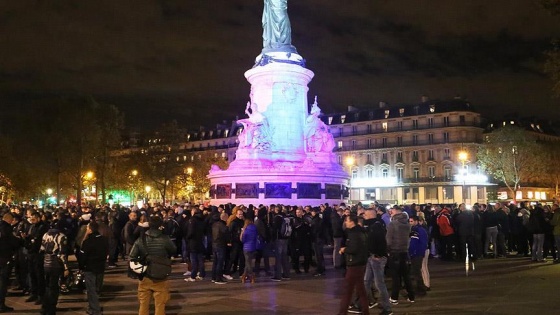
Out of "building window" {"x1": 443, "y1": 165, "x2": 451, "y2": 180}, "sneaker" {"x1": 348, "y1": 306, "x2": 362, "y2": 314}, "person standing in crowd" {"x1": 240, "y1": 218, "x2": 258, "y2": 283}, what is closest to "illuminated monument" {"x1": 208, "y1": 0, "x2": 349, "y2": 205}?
"person standing in crowd" {"x1": 240, "y1": 218, "x2": 258, "y2": 283}

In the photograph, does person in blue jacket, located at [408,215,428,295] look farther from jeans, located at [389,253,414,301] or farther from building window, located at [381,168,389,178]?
building window, located at [381,168,389,178]

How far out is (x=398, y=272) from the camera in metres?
12.1

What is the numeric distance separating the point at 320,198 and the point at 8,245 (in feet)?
67.1

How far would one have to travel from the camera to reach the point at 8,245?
12.2 metres

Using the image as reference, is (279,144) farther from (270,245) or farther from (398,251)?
(398,251)

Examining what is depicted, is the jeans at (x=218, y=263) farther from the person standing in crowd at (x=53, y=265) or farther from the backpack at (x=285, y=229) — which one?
the person standing in crowd at (x=53, y=265)

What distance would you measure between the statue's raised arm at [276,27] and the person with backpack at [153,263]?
2667cm

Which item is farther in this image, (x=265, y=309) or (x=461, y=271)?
(x=461, y=271)

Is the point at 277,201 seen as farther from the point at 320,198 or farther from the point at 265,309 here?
the point at 265,309

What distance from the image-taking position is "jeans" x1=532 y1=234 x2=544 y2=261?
1909cm

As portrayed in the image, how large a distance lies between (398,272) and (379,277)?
1.28m

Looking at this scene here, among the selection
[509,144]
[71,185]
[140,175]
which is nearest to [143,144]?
[140,175]

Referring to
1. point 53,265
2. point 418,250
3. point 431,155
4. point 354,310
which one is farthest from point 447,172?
point 53,265

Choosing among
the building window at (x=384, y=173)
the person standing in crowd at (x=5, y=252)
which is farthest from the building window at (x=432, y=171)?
the person standing in crowd at (x=5, y=252)
